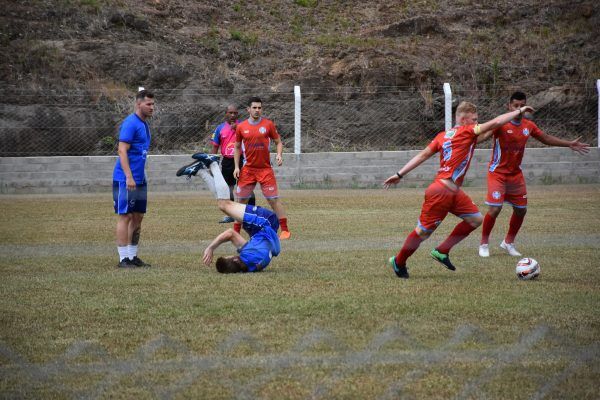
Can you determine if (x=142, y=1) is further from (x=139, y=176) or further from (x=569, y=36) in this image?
(x=139, y=176)

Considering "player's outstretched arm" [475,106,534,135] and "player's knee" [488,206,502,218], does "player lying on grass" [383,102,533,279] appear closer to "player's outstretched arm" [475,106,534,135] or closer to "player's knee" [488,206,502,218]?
"player's outstretched arm" [475,106,534,135]

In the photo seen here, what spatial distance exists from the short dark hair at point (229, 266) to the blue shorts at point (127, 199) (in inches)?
54.8

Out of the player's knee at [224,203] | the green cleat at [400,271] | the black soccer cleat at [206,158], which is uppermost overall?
the black soccer cleat at [206,158]

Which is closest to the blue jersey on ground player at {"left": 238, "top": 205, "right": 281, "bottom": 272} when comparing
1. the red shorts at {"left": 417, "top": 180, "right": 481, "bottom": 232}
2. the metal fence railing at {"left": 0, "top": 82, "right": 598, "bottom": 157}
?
the red shorts at {"left": 417, "top": 180, "right": 481, "bottom": 232}

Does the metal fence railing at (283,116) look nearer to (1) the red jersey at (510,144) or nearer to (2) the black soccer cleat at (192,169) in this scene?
(1) the red jersey at (510,144)

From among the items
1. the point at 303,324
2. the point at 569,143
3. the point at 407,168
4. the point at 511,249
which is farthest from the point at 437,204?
the point at 303,324

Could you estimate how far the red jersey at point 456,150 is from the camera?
8977 millimetres

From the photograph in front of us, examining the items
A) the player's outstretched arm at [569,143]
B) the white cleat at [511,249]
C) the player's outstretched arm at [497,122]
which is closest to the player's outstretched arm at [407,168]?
the player's outstretched arm at [497,122]

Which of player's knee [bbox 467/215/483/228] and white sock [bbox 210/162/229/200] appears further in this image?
white sock [bbox 210/162/229/200]

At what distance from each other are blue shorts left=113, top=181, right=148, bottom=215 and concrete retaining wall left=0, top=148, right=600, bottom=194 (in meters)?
12.3

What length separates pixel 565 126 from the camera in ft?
88.0

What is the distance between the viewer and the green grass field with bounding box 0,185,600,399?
500 centimetres

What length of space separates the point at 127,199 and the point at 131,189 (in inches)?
5.5

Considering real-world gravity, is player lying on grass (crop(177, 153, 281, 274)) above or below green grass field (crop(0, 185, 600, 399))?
above
